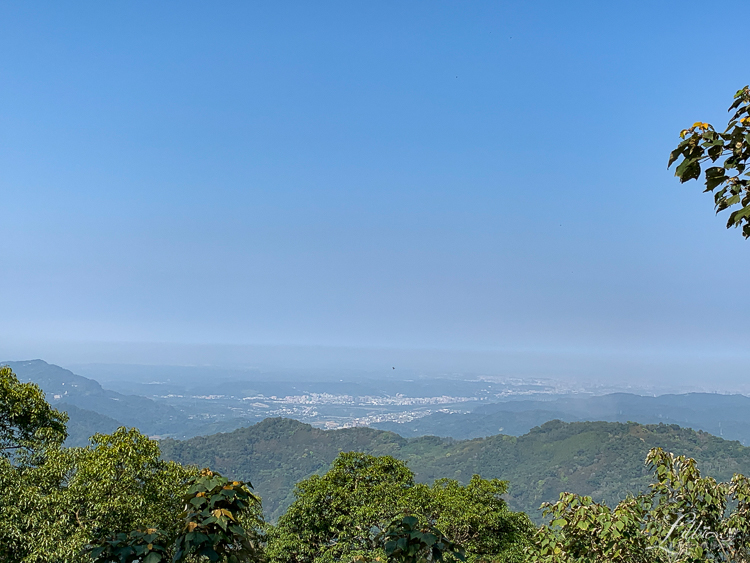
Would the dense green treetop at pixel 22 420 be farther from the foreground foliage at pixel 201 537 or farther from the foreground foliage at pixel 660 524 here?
the foreground foliage at pixel 660 524

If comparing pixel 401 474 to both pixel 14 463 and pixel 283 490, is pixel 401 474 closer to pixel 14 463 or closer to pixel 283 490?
pixel 14 463

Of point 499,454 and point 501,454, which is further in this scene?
point 501,454

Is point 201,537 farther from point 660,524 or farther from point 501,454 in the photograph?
point 501,454

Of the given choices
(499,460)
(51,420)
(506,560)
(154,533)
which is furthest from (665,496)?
(499,460)

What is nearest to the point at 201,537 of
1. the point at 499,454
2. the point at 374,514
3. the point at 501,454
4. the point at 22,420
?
the point at 22,420

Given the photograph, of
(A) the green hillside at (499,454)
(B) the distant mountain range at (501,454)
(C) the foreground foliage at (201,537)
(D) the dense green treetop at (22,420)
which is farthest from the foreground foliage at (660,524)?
(A) the green hillside at (499,454)

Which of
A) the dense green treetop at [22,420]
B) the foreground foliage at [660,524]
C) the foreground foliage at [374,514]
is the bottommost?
the foreground foliage at [374,514]

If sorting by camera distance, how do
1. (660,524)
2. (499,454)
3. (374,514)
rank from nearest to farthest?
(660,524), (374,514), (499,454)

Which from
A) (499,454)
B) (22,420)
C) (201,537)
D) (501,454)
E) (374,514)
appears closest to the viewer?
(201,537)

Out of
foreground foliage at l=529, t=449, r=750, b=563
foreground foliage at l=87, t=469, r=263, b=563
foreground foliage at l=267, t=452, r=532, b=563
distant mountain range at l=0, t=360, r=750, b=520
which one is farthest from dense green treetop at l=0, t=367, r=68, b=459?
distant mountain range at l=0, t=360, r=750, b=520

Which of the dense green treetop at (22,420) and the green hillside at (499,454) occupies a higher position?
the dense green treetop at (22,420)
